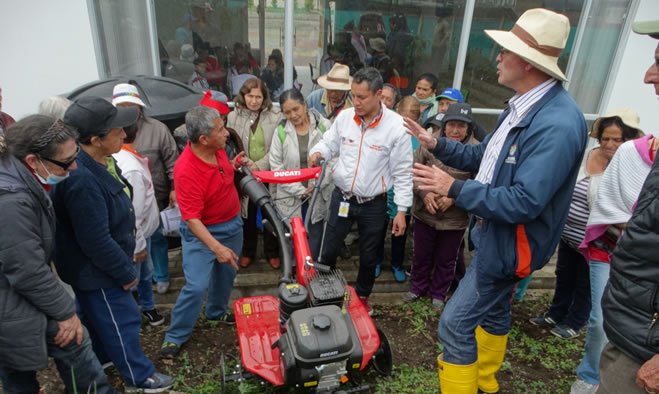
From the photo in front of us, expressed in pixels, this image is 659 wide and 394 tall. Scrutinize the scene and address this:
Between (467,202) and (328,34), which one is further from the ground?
(328,34)

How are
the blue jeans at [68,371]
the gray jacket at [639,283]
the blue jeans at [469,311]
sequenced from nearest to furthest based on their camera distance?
the gray jacket at [639,283]
the blue jeans at [68,371]
the blue jeans at [469,311]

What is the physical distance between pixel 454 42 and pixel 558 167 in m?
4.56

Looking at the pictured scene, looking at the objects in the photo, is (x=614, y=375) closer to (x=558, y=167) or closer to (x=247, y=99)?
(x=558, y=167)

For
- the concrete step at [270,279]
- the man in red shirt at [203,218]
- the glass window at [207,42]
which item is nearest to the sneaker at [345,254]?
the concrete step at [270,279]

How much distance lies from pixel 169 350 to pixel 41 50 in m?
3.95

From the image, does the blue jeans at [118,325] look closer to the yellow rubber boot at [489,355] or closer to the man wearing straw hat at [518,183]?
the man wearing straw hat at [518,183]

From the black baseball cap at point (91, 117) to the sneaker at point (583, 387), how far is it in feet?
11.7

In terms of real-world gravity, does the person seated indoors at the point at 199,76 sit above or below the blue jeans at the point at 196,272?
above

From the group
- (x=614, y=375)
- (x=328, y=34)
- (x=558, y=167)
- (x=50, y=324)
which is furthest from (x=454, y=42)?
(x=50, y=324)

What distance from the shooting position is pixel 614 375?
1728 millimetres

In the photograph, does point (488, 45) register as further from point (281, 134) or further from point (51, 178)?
point (51, 178)

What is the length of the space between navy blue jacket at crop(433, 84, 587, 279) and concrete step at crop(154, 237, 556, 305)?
219 centimetres

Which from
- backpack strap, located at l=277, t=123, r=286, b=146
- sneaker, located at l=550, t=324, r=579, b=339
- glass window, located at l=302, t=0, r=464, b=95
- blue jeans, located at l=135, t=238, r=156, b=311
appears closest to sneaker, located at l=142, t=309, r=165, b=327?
blue jeans, located at l=135, t=238, r=156, b=311

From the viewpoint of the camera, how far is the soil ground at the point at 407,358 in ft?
9.51
